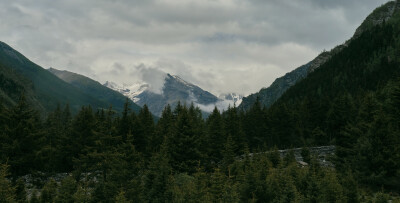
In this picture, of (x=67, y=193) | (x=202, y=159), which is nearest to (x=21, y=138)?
(x=67, y=193)

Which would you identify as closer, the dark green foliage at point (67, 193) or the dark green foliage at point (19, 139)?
the dark green foliage at point (67, 193)

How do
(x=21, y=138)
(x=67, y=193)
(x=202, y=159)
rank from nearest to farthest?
(x=67, y=193) < (x=21, y=138) < (x=202, y=159)

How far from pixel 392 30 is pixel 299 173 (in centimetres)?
17580

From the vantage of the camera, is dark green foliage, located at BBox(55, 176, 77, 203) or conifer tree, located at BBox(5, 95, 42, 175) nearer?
dark green foliage, located at BBox(55, 176, 77, 203)

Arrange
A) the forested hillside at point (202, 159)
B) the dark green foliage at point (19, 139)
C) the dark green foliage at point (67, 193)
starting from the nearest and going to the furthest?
the forested hillside at point (202, 159) < the dark green foliage at point (67, 193) < the dark green foliage at point (19, 139)

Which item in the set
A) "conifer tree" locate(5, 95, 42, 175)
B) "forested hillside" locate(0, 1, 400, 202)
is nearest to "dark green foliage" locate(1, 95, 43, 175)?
"conifer tree" locate(5, 95, 42, 175)

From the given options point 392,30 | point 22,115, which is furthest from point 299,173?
point 392,30

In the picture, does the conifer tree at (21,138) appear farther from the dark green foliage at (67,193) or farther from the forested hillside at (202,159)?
the dark green foliage at (67,193)

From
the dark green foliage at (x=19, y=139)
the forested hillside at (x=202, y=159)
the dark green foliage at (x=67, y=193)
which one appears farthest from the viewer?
the dark green foliage at (x=19, y=139)

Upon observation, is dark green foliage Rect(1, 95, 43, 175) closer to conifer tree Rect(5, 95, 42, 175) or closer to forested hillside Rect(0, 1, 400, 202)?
conifer tree Rect(5, 95, 42, 175)

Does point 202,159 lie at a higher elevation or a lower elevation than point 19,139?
lower

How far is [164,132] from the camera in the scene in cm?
5722

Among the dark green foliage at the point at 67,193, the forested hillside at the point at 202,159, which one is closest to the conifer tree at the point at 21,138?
the forested hillside at the point at 202,159

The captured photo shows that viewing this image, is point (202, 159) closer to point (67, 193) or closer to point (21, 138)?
point (21, 138)
